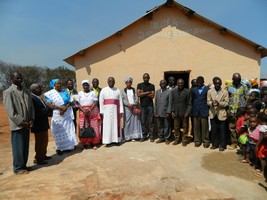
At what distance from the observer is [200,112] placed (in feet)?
20.4

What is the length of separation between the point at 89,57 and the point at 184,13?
3550 millimetres

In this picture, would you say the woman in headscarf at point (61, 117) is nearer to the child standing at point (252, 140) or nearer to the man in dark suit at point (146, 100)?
the man in dark suit at point (146, 100)

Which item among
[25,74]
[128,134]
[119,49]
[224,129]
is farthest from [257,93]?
[25,74]

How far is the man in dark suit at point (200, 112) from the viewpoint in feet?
20.2

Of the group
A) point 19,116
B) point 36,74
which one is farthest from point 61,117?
point 36,74

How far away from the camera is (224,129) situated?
6027mm

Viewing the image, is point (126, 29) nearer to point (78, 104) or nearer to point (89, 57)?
point (89, 57)

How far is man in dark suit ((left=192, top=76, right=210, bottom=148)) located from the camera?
6.17m

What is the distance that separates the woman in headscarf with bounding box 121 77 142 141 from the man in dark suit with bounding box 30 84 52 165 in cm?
247

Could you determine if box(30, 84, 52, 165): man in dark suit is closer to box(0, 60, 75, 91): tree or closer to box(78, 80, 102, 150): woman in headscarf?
Result: box(78, 80, 102, 150): woman in headscarf

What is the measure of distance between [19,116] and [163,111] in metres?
3.79

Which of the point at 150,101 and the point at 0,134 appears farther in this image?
the point at 0,134

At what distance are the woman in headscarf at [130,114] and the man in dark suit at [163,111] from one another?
2.17 feet

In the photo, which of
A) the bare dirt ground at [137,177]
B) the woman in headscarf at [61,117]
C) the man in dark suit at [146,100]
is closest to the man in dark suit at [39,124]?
the bare dirt ground at [137,177]
